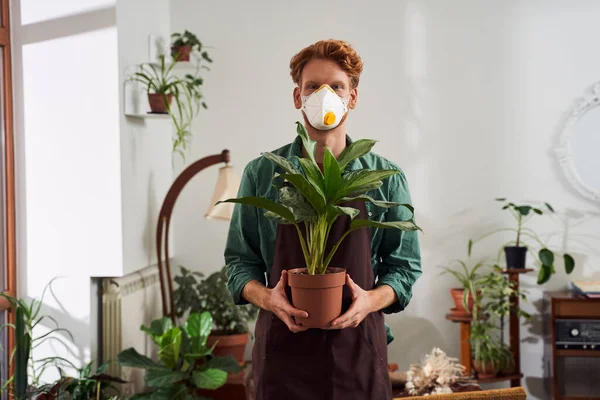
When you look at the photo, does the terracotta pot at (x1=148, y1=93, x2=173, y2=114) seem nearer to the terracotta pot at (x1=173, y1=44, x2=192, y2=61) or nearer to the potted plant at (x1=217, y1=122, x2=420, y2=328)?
the terracotta pot at (x1=173, y1=44, x2=192, y2=61)

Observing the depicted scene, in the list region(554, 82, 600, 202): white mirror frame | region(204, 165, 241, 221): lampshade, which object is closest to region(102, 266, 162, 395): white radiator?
region(204, 165, 241, 221): lampshade

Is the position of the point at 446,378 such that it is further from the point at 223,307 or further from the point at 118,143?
the point at 118,143

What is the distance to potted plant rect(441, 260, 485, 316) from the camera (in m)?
4.42

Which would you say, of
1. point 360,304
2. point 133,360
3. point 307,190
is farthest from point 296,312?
point 133,360

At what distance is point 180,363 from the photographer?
142 inches

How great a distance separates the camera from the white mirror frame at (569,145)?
4.62 meters

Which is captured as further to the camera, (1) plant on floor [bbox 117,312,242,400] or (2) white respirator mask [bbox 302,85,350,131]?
(1) plant on floor [bbox 117,312,242,400]

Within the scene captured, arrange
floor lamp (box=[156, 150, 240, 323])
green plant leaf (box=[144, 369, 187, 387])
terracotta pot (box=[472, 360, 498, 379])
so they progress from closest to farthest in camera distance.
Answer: green plant leaf (box=[144, 369, 187, 387])
floor lamp (box=[156, 150, 240, 323])
terracotta pot (box=[472, 360, 498, 379])

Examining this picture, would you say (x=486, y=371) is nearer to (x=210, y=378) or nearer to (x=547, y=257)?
(x=547, y=257)

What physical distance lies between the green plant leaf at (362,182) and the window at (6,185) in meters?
2.43

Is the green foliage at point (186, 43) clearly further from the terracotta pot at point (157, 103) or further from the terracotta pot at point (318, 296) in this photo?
the terracotta pot at point (318, 296)

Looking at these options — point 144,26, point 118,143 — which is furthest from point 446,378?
point 144,26

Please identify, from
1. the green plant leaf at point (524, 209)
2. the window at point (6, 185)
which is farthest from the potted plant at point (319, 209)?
the green plant leaf at point (524, 209)

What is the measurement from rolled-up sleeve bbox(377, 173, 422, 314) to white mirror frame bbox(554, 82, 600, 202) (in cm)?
323
